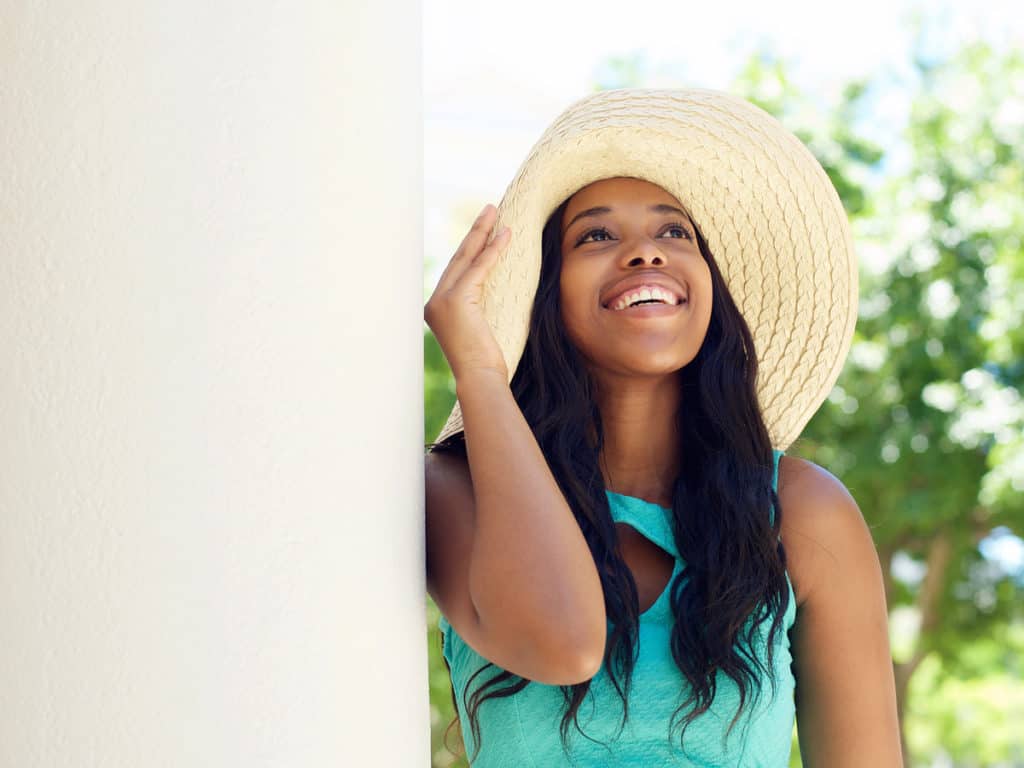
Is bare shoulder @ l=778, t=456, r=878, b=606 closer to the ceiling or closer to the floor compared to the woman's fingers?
closer to the floor

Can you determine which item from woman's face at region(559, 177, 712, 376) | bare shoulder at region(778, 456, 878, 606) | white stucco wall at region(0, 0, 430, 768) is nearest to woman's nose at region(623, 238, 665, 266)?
woman's face at region(559, 177, 712, 376)

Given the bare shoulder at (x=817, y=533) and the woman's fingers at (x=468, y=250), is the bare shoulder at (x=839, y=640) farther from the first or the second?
the woman's fingers at (x=468, y=250)

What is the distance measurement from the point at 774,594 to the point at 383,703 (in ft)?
3.63

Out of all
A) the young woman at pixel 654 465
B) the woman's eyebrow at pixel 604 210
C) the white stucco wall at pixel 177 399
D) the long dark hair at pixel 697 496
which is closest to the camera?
the white stucco wall at pixel 177 399

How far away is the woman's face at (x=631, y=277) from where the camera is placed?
259 centimetres

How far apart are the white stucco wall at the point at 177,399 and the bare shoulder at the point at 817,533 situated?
1201mm

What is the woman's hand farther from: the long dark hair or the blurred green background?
the blurred green background

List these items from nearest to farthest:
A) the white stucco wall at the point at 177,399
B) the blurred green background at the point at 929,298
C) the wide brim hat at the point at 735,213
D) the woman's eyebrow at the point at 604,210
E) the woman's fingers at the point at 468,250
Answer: the white stucco wall at the point at 177,399 < the woman's fingers at the point at 468,250 < the wide brim hat at the point at 735,213 < the woman's eyebrow at the point at 604,210 < the blurred green background at the point at 929,298

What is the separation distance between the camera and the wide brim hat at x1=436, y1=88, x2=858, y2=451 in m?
2.58

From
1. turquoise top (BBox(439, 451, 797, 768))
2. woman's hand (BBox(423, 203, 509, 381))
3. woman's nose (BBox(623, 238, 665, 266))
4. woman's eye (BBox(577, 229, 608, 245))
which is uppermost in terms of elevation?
woman's eye (BBox(577, 229, 608, 245))

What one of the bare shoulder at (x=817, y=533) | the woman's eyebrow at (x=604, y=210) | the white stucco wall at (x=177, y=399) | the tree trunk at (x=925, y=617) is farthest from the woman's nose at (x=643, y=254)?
the tree trunk at (x=925, y=617)

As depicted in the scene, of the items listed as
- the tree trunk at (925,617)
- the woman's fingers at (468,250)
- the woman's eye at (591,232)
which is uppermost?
the tree trunk at (925,617)

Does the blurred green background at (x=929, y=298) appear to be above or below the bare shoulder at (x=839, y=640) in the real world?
above

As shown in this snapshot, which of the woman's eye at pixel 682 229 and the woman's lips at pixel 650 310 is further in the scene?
the woman's eye at pixel 682 229
